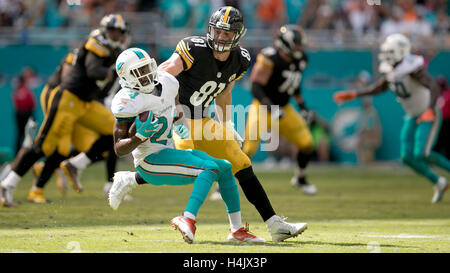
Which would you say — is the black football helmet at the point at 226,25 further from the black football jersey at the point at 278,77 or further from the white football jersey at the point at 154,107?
the black football jersey at the point at 278,77

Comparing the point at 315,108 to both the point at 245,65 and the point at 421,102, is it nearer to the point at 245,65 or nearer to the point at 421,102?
the point at 421,102

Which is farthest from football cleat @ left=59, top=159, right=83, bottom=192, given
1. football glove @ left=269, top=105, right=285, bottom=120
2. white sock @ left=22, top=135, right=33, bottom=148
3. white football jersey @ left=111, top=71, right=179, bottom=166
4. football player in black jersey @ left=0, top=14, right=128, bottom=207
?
white football jersey @ left=111, top=71, right=179, bottom=166

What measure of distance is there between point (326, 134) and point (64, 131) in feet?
27.6

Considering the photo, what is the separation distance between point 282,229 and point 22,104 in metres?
10.9

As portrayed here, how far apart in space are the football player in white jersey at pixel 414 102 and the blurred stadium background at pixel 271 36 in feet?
18.8

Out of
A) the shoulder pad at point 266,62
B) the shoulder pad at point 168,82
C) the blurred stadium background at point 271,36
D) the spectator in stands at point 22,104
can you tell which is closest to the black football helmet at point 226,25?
the shoulder pad at point 168,82

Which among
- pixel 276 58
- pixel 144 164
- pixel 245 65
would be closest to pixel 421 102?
pixel 276 58

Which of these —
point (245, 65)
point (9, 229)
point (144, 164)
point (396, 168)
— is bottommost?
point (396, 168)

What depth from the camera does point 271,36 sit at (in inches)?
631

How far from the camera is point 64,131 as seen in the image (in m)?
8.95

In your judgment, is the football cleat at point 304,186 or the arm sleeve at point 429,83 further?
the football cleat at point 304,186

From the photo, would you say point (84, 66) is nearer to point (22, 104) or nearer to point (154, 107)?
point (154, 107)

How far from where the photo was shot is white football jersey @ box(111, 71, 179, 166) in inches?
206

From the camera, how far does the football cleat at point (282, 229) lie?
5.63 metres
